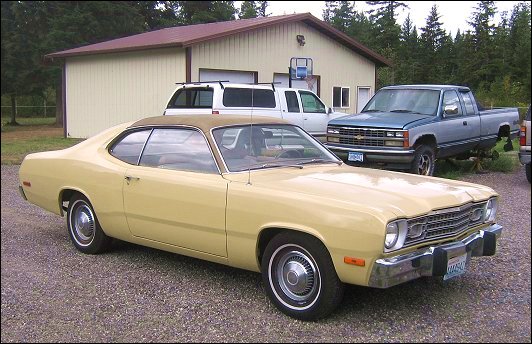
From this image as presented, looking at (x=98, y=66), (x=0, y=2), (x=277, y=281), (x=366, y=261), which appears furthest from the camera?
(x=98, y=66)

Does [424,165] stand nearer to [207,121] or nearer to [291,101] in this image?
[291,101]

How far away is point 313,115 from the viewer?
13.8 m

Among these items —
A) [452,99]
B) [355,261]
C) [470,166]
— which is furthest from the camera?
[470,166]

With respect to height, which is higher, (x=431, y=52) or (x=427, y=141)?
(x=431, y=52)

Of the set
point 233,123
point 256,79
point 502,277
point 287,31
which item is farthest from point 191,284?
point 287,31

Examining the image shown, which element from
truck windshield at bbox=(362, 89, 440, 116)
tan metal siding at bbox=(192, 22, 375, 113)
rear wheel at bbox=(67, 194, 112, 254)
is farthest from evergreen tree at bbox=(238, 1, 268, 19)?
rear wheel at bbox=(67, 194, 112, 254)

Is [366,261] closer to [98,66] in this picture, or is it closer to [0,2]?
[0,2]

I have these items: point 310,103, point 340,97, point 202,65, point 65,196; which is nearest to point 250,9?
point 340,97

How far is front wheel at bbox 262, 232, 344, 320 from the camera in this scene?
3.84 m

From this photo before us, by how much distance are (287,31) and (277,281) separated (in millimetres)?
15559

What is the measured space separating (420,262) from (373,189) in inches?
25.8

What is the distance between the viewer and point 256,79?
1784cm

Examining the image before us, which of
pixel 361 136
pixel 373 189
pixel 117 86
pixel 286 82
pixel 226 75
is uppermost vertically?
pixel 226 75

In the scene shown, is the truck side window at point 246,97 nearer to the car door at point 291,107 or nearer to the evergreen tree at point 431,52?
the car door at point 291,107
